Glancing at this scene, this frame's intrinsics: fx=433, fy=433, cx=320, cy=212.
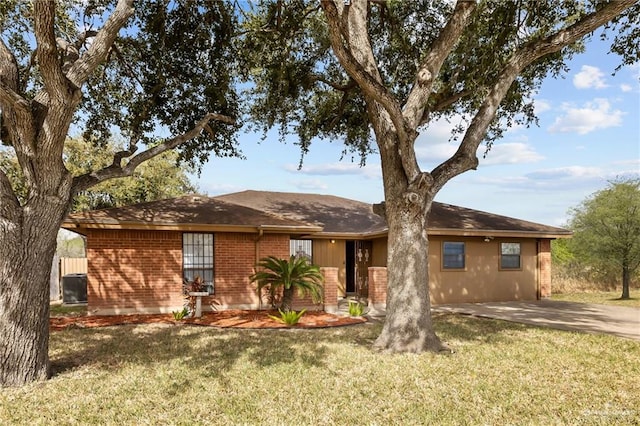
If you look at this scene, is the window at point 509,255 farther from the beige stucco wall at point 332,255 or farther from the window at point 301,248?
the window at point 301,248

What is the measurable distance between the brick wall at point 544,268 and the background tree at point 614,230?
446 centimetres

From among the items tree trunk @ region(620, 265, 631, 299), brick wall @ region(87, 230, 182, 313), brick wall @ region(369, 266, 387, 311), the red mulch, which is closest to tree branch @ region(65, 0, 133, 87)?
the red mulch

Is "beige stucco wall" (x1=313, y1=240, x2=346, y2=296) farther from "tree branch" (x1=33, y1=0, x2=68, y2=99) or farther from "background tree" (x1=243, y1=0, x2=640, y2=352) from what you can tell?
"tree branch" (x1=33, y1=0, x2=68, y2=99)

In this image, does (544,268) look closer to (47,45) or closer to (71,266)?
(47,45)

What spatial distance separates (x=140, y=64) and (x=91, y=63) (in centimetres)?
599

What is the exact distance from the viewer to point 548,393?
18.9 feet

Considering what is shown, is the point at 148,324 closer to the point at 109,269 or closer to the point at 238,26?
the point at 109,269

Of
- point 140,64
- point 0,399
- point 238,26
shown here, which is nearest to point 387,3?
point 238,26

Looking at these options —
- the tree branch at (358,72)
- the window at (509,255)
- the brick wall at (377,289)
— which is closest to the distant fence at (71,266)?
the brick wall at (377,289)

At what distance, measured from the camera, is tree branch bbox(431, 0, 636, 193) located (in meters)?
8.30

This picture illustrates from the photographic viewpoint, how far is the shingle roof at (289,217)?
1222 centimetres

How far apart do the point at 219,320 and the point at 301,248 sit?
20.5 feet

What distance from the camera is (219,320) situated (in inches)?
448

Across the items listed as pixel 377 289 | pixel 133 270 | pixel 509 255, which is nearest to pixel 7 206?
pixel 133 270
